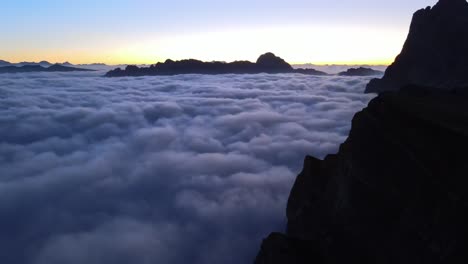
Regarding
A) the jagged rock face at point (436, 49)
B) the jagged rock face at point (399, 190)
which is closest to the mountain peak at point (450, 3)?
the jagged rock face at point (436, 49)

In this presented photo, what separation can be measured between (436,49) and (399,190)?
105346 mm

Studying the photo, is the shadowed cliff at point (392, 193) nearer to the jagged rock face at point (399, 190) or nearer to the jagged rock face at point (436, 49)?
the jagged rock face at point (399, 190)

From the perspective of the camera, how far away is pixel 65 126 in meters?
113

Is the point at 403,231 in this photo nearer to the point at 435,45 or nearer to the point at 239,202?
the point at 239,202

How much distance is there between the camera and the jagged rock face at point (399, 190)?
485 inches

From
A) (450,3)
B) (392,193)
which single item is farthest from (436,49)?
(392,193)

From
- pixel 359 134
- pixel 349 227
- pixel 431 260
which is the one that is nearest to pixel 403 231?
pixel 431 260

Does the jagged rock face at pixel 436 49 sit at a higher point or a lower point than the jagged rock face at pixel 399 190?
higher

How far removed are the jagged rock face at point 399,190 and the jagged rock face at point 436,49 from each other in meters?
83.0

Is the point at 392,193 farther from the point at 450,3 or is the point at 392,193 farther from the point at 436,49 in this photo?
the point at 450,3

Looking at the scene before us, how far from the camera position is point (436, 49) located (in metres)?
100

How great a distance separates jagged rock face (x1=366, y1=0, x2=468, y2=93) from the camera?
9375cm

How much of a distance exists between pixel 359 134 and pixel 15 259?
38599mm

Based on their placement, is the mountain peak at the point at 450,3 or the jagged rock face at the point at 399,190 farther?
the mountain peak at the point at 450,3
